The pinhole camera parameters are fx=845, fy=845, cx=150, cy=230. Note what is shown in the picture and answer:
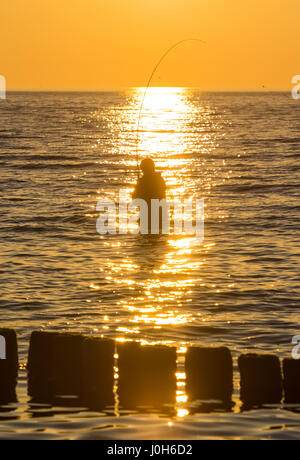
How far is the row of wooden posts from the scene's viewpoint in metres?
6.87

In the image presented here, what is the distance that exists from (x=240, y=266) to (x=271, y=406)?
25.4ft

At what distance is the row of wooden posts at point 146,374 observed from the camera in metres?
6.87

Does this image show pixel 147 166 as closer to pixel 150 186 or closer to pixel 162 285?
pixel 150 186

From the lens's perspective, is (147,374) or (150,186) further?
(150,186)

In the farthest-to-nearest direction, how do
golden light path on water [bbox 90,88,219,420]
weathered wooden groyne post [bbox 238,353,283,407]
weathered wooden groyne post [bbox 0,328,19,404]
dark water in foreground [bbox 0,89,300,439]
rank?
golden light path on water [bbox 90,88,219,420] → weathered wooden groyne post [bbox 0,328,19,404] → weathered wooden groyne post [bbox 238,353,283,407] → dark water in foreground [bbox 0,89,300,439]

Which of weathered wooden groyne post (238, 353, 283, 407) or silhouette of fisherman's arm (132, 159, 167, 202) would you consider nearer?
weathered wooden groyne post (238, 353, 283, 407)

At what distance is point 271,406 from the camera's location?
686 centimetres

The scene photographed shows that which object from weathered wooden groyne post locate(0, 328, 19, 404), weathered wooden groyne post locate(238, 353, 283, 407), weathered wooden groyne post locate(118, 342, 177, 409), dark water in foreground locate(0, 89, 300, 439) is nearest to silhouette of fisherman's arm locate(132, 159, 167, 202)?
dark water in foreground locate(0, 89, 300, 439)

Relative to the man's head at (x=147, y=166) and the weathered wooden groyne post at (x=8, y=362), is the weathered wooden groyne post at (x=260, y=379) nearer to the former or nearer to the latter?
the weathered wooden groyne post at (x=8, y=362)

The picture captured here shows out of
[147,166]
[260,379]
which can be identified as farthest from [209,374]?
[147,166]

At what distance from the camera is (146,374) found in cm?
697

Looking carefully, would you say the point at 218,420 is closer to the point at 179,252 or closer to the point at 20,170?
the point at 179,252

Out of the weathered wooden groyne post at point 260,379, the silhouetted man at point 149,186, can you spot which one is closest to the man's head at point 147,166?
the silhouetted man at point 149,186

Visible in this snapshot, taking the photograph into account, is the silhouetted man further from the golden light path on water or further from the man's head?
the golden light path on water
